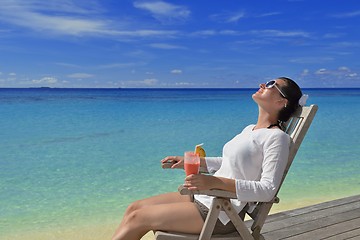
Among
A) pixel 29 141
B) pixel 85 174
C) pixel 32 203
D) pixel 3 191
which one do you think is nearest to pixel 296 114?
pixel 32 203

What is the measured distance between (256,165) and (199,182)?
1.24ft

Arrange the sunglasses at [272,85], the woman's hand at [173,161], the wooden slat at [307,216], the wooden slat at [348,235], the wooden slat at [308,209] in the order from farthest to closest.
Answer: the wooden slat at [308,209]
the wooden slat at [307,216]
the wooden slat at [348,235]
the woman's hand at [173,161]
the sunglasses at [272,85]

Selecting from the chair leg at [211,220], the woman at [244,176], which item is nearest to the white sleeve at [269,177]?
the woman at [244,176]

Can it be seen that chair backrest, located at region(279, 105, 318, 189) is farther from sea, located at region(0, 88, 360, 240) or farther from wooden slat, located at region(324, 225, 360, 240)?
sea, located at region(0, 88, 360, 240)

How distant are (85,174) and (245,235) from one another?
677 centimetres

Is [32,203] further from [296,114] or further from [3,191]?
[296,114]

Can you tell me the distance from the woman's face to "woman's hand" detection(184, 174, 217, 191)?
0.57 m

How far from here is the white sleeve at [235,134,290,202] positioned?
248 cm

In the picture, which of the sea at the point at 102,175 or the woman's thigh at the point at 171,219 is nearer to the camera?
the woman's thigh at the point at 171,219

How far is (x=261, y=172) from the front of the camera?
2.65m

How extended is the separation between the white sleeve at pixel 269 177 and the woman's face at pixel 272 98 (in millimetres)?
232

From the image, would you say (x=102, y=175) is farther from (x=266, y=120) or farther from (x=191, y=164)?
(x=191, y=164)

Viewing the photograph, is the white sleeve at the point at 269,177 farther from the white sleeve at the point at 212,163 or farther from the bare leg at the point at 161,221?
the white sleeve at the point at 212,163

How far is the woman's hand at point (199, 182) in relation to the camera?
2400 mm
